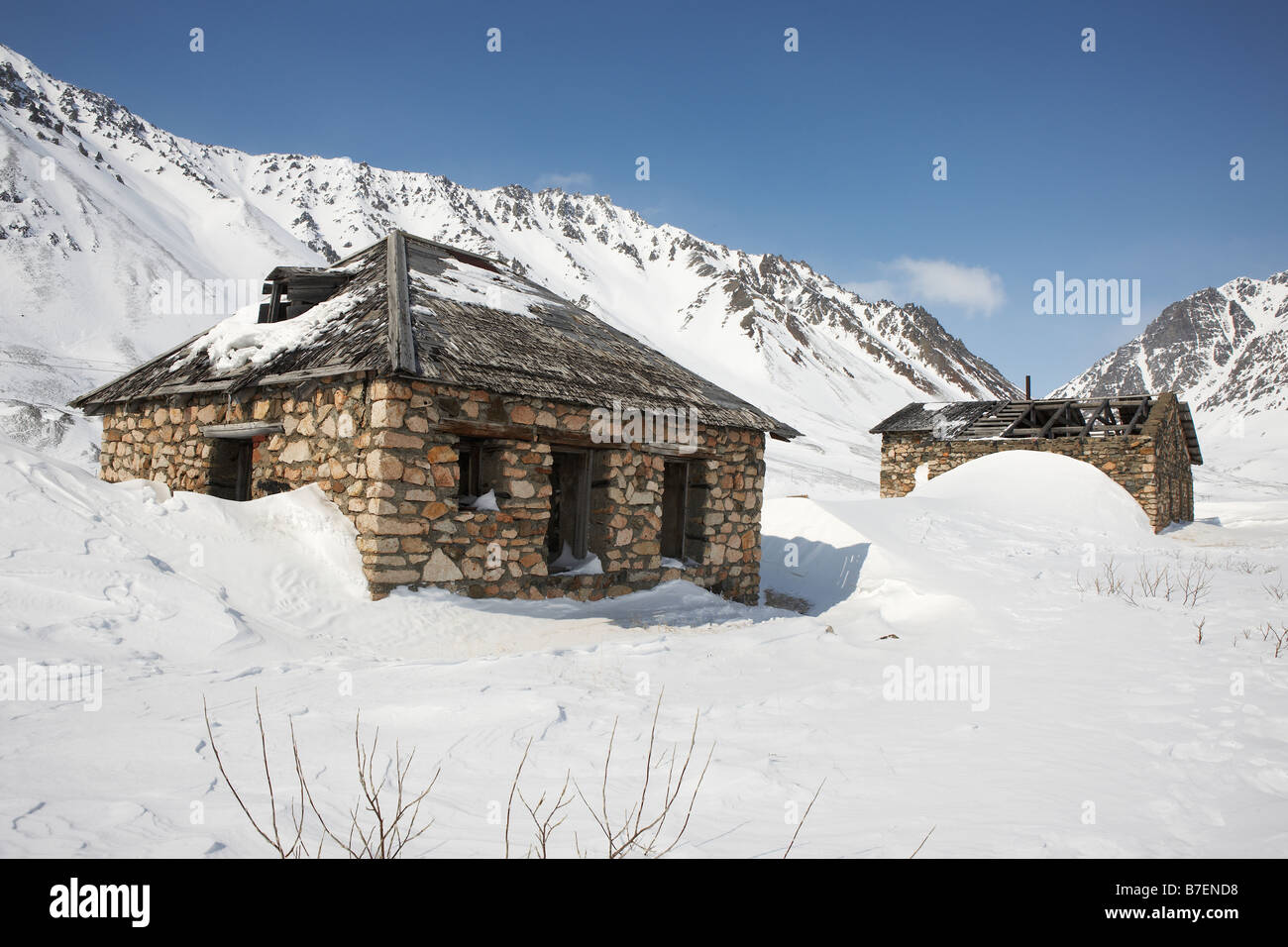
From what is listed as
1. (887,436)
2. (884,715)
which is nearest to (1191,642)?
(884,715)

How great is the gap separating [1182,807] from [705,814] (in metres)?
2.12

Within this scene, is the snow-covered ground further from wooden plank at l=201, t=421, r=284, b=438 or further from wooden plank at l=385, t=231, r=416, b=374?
wooden plank at l=385, t=231, r=416, b=374

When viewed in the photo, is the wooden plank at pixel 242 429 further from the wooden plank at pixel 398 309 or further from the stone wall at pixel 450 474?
Result: the wooden plank at pixel 398 309

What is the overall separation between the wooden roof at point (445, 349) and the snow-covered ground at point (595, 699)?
69.1 inches

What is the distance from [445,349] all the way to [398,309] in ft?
2.66

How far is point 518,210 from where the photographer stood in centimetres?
13388

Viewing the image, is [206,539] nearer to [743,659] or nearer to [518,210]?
[743,659]

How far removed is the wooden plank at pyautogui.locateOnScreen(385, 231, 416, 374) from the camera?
23.4 feet

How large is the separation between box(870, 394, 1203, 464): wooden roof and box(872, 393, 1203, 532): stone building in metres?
0.03

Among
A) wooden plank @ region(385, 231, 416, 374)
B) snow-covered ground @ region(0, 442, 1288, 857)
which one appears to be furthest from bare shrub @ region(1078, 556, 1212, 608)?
wooden plank @ region(385, 231, 416, 374)

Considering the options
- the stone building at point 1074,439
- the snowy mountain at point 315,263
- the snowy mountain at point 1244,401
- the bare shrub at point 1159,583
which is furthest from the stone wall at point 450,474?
the snowy mountain at point 1244,401

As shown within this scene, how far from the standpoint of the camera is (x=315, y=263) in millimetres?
82375

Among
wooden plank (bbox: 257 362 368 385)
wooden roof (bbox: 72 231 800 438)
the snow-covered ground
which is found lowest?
the snow-covered ground
